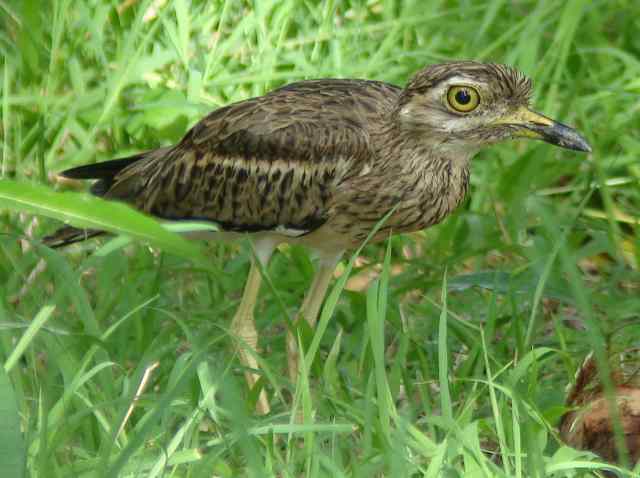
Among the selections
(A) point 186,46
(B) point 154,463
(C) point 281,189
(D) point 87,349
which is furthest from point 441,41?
(B) point 154,463

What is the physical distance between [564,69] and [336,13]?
922 millimetres

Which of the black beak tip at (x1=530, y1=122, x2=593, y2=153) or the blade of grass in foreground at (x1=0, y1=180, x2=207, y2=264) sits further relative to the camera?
the black beak tip at (x1=530, y1=122, x2=593, y2=153)

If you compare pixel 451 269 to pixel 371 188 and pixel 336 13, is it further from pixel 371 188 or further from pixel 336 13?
pixel 336 13

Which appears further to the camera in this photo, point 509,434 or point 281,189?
point 281,189

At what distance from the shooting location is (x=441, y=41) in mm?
5770

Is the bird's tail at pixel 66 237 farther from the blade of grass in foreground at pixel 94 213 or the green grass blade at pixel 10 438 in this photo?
the green grass blade at pixel 10 438

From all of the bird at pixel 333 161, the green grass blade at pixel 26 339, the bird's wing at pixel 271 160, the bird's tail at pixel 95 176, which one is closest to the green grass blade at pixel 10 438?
the green grass blade at pixel 26 339

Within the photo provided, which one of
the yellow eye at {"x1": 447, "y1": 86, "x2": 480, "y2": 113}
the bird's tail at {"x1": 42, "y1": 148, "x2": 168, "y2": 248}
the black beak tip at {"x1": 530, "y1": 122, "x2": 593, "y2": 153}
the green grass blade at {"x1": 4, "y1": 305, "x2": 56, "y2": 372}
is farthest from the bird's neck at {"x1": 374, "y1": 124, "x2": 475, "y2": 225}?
the green grass blade at {"x1": 4, "y1": 305, "x2": 56, "y2": 372}

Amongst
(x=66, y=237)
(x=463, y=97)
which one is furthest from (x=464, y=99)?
(x=66, y=237)

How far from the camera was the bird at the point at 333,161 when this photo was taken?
13.3 ft

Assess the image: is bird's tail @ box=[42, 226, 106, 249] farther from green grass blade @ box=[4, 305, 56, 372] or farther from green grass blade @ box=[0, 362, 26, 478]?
green grass blade @ box=[0, 362, 26, 478]

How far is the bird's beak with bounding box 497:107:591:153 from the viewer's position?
4004mm

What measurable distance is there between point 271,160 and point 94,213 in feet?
5.22

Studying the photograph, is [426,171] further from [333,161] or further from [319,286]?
[319,286]
